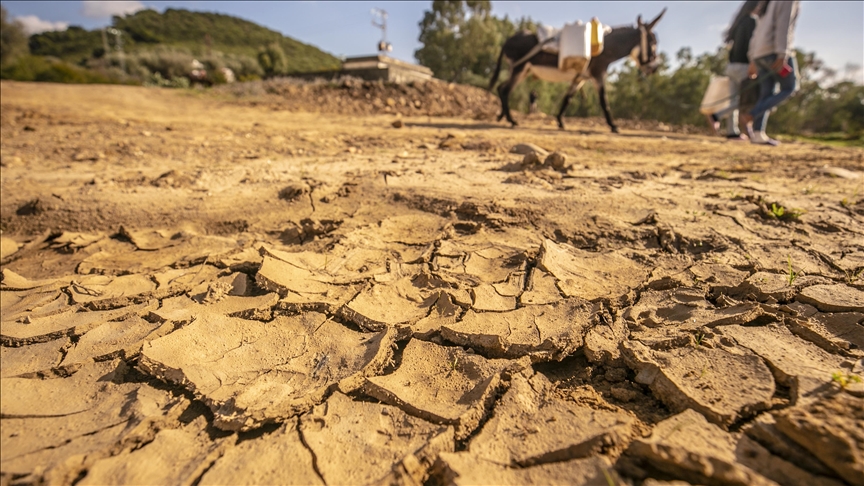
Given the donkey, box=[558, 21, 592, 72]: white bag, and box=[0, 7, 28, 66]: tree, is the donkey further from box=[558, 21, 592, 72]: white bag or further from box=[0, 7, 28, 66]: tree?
box=[0, 7, 28, 66]: tree

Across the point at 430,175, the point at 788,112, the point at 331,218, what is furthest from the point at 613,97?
the point at 331,218

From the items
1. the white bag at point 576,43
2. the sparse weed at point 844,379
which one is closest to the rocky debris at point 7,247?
the sparse weed at point 844,379

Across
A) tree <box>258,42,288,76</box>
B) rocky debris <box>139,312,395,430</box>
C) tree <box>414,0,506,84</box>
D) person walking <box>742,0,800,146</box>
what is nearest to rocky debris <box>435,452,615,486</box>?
rocky debris <box>139,312,395,430</box>

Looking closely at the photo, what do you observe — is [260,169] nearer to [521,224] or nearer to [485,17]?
[521,224]

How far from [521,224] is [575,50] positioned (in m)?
5.27

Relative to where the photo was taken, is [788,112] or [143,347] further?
[788,112]

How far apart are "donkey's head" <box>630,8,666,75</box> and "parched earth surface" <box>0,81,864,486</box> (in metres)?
4.93

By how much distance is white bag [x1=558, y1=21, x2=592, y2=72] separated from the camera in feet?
21.2

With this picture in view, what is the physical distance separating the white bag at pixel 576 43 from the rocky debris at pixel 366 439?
674cm

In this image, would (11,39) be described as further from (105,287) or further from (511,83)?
(105,287)

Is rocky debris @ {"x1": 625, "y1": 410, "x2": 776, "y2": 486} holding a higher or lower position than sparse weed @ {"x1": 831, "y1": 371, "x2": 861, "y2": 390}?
lower

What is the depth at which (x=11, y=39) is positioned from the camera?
20.3m

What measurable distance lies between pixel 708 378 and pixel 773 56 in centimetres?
667

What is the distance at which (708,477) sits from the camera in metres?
0.85
